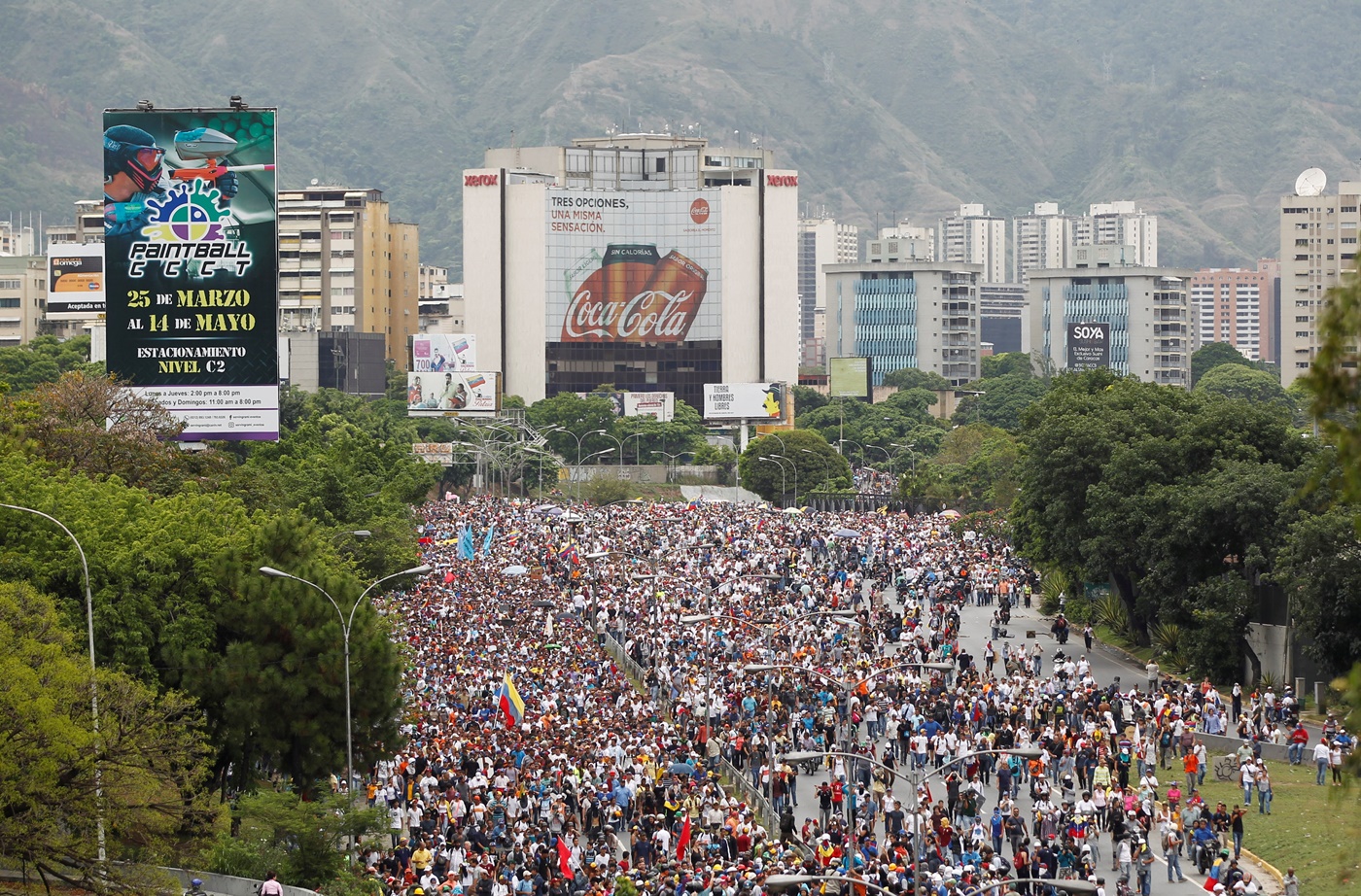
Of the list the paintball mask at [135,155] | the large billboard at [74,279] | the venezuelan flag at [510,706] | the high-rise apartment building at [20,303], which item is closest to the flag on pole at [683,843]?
the venezuelan flag at [510,706]

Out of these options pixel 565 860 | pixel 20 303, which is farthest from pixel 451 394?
pixel 565 860

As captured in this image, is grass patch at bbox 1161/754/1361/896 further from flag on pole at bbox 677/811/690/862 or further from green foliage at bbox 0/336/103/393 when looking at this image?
green foliage at bbox 0/336/103/393

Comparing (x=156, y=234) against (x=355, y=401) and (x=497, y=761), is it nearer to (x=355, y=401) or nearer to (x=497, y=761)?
(x=497, y=761)

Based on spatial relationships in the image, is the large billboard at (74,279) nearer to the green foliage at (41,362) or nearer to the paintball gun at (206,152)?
the green foliage at (41,362)

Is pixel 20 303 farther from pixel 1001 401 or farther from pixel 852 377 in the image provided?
pixel 1001 401

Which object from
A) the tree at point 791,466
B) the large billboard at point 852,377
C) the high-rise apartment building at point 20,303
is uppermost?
the high-rise apartment building at point 20,303

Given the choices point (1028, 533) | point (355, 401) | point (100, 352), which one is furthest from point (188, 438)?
point (100, 352)
